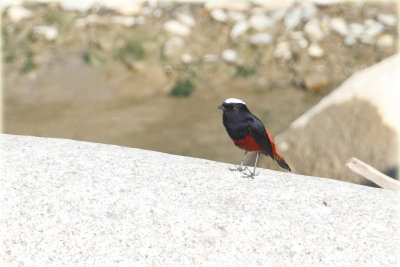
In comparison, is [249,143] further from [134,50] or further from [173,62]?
[134,50]

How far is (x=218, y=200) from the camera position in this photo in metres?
4.54

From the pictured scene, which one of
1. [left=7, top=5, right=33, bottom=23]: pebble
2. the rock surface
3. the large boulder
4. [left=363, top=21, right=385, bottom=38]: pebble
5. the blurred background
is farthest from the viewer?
[left=7, top=5, right=33, bottom=23]: pebble

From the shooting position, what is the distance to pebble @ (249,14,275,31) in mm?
10891

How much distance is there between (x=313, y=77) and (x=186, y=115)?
2.10 meters

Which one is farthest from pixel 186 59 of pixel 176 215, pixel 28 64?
pixel 176 215

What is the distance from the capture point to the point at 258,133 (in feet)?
15.4

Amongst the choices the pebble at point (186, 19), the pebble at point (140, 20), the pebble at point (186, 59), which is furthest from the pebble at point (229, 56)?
the pebble at point (140, 20)

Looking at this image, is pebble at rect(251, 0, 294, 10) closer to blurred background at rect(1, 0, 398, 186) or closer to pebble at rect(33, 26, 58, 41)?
blurred background at rect(1, 0, 398, 186)

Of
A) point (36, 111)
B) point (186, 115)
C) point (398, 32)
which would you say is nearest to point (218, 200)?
point (186, 115)

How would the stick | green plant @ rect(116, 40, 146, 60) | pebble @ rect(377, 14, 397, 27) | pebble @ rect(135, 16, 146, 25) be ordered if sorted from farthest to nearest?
pebble @ rect(135, 16, 146, 25)
pebble @ rect(377, 14, 397, 27)
green plant @ rect(116, 40, 146, 60)
the stick

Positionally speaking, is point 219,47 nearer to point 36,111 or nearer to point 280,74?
point 280,74

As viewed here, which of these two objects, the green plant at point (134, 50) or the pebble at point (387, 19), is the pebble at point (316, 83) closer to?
the pebble at point (387, 19)

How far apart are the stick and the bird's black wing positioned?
85 cm

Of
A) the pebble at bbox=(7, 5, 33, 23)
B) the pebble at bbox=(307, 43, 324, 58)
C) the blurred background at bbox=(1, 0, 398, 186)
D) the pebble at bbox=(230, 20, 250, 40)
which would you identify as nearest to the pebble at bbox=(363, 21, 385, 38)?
the blurred background at bbox=(1, 0, 398, 186)
